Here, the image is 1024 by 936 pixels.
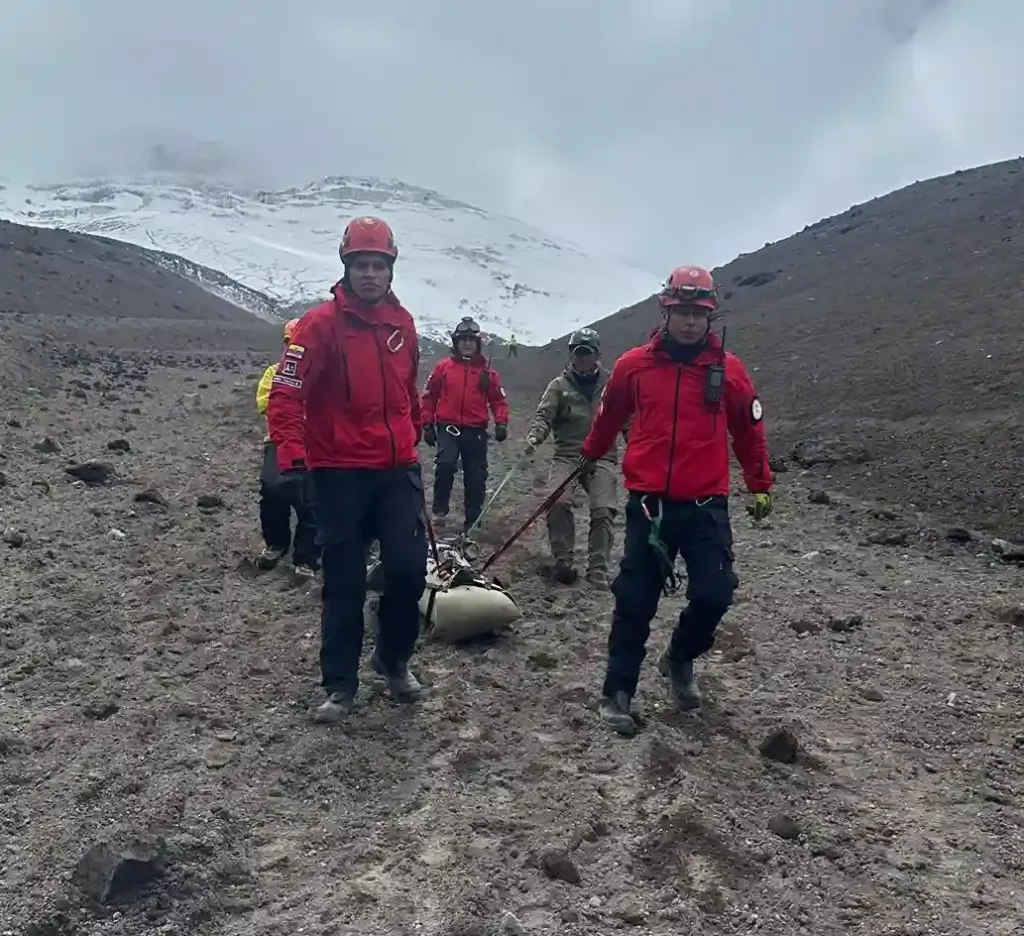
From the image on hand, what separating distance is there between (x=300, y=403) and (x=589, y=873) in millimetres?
2345

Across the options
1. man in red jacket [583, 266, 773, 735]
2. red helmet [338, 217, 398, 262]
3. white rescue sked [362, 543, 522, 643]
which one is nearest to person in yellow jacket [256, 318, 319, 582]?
white rescue sked [362, 543, 522, 643]

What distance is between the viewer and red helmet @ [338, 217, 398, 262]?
4.71m

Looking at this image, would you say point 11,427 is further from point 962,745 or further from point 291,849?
point 962,745

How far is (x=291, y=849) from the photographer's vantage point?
12.2 ft

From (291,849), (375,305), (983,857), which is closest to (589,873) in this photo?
(291,849)

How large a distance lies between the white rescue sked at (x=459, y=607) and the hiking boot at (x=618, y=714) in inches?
47.3

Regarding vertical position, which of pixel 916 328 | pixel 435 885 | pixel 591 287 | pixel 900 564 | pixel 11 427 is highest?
pixel 591 287

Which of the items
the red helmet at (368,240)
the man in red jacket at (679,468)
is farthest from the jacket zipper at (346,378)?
the man in red jacket at (679,468)

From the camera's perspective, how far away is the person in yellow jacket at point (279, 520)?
7.40 m

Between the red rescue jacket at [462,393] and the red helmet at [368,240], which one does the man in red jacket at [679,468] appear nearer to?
the red helmet at [368,240]

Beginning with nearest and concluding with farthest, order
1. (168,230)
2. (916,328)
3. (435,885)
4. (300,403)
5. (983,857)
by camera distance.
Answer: (435,885)
(983,857)
(300,403)
(916,328)
(168,230)

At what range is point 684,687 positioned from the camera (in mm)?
5191

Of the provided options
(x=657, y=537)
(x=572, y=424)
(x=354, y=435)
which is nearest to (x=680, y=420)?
(x=657, y=537)

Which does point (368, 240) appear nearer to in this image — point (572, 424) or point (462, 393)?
point (572, 424)
